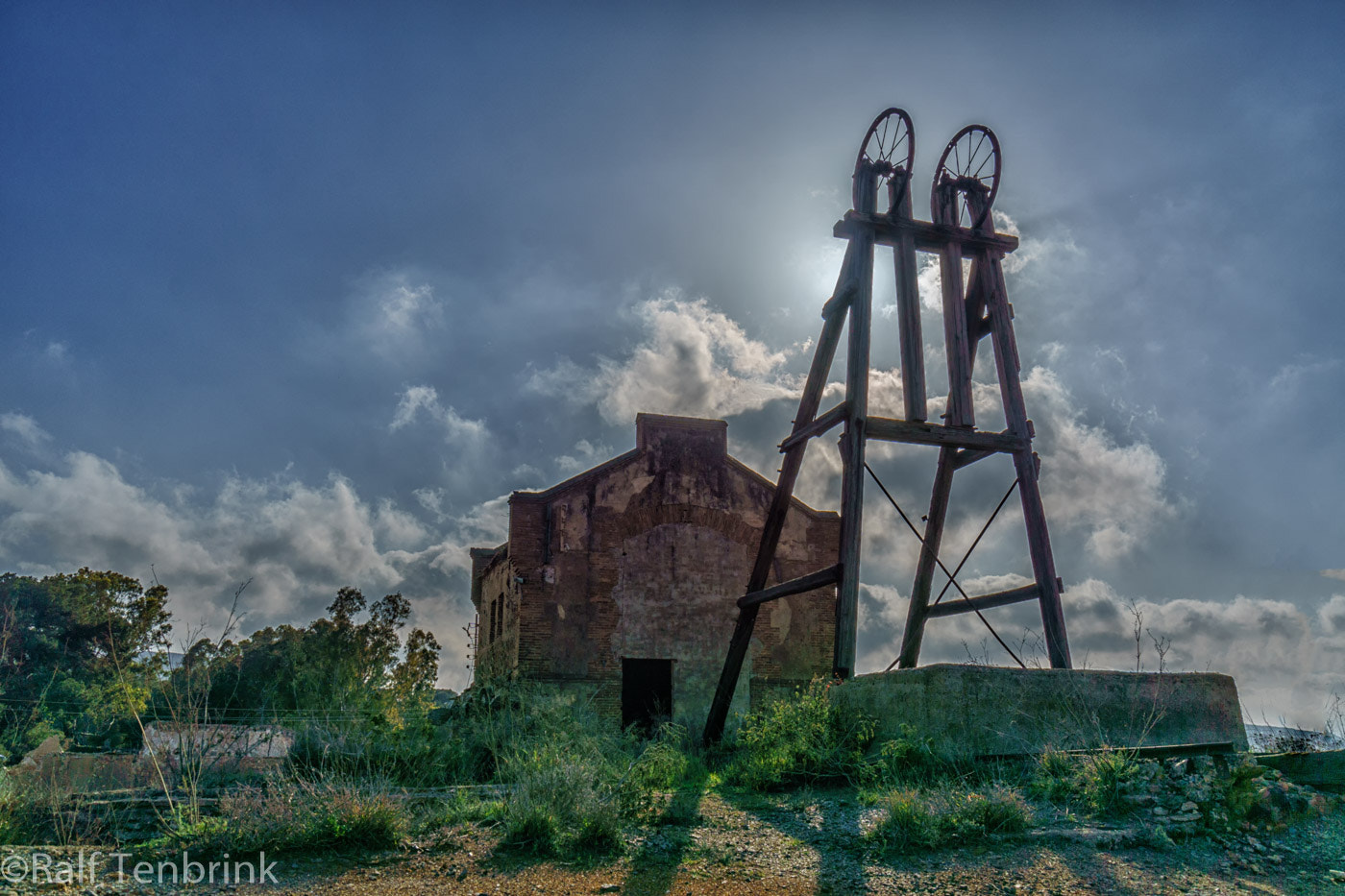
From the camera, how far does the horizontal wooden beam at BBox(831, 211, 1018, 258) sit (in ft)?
33.0

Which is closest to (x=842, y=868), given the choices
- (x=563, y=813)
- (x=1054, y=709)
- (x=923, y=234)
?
(x=563, y=813)

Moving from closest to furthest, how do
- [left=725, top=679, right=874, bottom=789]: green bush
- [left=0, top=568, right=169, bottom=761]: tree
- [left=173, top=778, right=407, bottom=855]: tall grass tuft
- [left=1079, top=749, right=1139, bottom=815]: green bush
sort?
[left=173, top=778, right=407, bottom=855]: tall grass tuft < [left=1079, top=749, right=1139, bottom=815]: green bush < [left=725, top=679, right=874, bottom=789]: green bush < [left=0, top=568, right=169, bottom=761]: tree

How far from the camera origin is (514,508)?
14.8 meters

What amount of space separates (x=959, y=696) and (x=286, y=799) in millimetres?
4863

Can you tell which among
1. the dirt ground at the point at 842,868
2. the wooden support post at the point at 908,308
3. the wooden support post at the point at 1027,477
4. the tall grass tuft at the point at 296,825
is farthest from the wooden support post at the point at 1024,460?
the tall grass tuft at the point at 296,825

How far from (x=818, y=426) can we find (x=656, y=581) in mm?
6050

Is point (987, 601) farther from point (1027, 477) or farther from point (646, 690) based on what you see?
point (646, 690)

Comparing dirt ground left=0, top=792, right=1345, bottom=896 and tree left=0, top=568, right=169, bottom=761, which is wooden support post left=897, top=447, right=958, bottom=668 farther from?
tree left=0, top=568, right=169, bottom=761

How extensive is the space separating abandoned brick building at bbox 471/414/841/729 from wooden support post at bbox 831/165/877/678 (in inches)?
232

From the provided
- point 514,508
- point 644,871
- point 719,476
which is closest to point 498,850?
point 644,871

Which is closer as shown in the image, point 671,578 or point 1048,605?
point 1048,605

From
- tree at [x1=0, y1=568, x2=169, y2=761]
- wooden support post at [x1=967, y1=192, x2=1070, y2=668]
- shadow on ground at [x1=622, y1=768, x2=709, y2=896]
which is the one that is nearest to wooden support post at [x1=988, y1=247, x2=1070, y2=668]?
wooden support post at [x1=967, y1=192, x2=1070, y2=668]

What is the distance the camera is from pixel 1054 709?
690cm

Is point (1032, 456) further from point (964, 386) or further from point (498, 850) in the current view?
point (498, 850)
